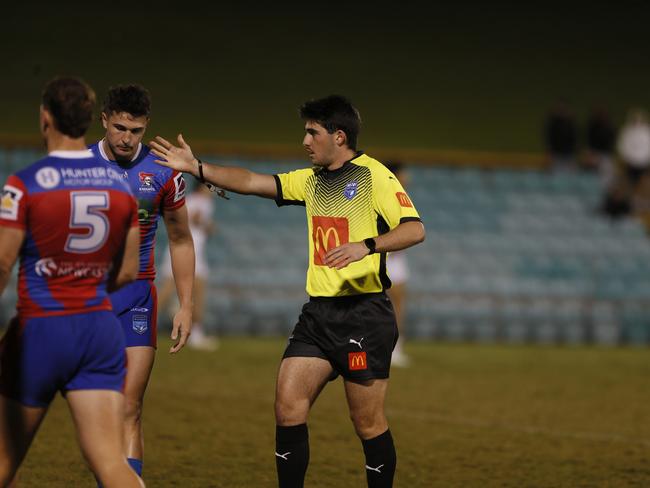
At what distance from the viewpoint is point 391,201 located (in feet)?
18.9

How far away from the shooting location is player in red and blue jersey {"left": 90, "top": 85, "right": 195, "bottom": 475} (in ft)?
18.7

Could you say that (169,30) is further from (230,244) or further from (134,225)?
(134,225)

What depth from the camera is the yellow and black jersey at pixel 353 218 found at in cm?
580

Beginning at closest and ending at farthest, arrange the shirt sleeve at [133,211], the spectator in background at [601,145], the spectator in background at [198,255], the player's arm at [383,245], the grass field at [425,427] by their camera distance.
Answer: the shirt sleeve at [133,211]
the player's arm at [383,245]
the grass field at [425,427]
the spectator in background at [198,255]
the spectator in background at [601,145]

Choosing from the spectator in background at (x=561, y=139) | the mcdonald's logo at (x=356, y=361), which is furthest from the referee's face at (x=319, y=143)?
the spectator in background at (x=561, y=139)

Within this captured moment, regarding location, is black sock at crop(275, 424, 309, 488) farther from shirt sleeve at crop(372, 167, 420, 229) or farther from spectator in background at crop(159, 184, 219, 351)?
spectator in background at crop(159, 184, 219, 351)

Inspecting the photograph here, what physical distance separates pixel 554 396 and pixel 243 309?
6213 mm

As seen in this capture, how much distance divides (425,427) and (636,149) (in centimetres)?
1503

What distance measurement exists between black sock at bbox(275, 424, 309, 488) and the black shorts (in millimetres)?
388

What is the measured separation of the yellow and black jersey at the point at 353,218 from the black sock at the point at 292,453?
0.74m

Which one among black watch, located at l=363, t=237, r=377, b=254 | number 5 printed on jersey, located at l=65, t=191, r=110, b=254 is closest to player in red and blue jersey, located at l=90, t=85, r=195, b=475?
black watch, located at l=363, t=237, r=377, b=254

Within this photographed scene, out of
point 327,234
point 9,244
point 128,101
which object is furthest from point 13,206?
point 327,234

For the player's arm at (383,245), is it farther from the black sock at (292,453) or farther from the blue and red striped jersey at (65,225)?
the blue and red striped jersey at (65,225)

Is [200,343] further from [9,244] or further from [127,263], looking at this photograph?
[9,244]
